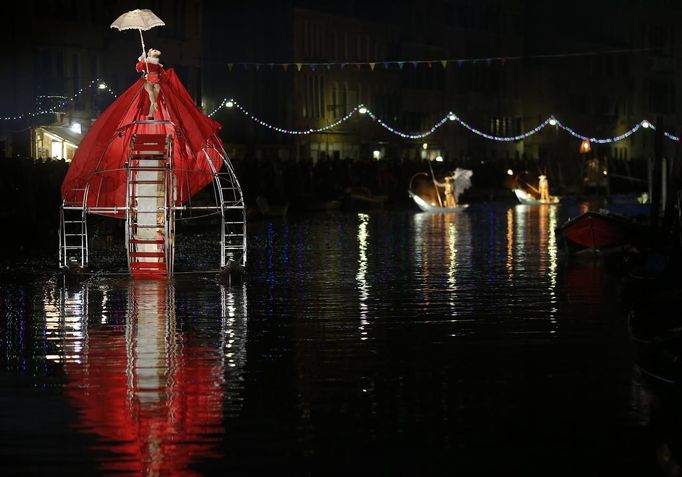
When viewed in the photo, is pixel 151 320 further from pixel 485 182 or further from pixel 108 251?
pixel 485 182

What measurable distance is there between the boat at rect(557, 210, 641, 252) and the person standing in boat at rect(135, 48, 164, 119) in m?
10.6

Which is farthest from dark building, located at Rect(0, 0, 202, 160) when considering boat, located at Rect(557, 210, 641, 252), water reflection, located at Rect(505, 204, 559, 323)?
boat, located at Rect(557, 210, 641, 252)

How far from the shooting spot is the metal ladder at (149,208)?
78.7ft

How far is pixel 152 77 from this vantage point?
2452cm

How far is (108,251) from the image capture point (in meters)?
34.1

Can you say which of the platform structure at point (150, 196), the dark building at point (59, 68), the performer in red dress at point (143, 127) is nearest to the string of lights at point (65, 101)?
the dark building at point (59, 68)

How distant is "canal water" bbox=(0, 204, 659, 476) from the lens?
11.3 metres

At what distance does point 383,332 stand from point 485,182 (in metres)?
70.3

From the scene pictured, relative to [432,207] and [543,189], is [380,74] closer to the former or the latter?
[543,189]

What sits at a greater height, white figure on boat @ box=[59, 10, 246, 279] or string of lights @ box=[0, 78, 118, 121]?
string of lights @ box=[0, 78, 118, 121]

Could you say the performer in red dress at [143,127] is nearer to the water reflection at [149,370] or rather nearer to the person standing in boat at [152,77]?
the person standing in boat at [152,77]

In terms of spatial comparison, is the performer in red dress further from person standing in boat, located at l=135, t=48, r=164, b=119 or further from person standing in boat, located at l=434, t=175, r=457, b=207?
person standing in boat, located at l=434, t=175, r=457, b=207

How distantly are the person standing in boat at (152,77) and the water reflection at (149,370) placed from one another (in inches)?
116

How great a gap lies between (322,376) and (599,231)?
18025 mm
